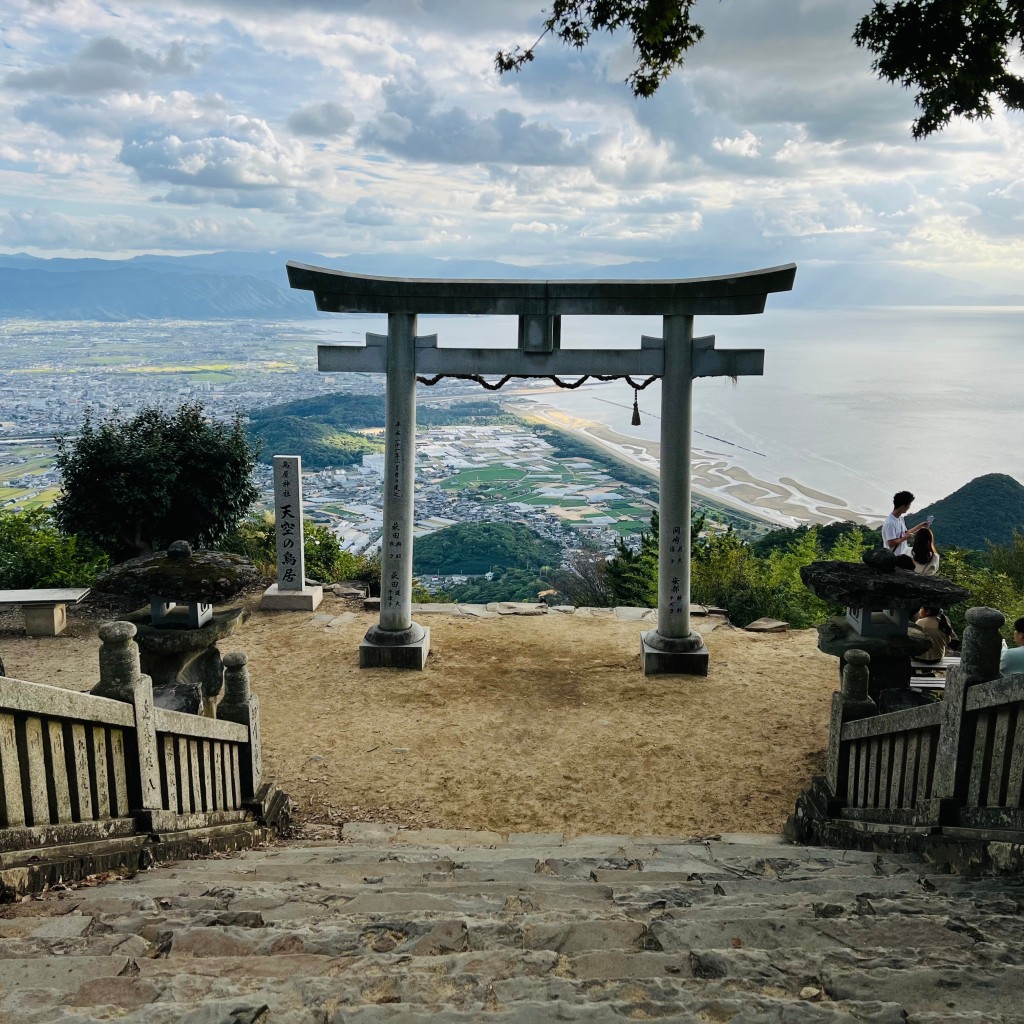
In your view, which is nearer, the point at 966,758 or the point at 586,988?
the point at 586,988

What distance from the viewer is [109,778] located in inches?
165

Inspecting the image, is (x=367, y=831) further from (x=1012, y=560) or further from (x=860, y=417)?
(x=860, y=417)

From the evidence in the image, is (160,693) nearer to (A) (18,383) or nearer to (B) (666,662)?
(B) (666,662)

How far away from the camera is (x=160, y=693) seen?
20.8 ft

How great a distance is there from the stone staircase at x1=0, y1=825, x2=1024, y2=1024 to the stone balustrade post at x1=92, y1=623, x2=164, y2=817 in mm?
404

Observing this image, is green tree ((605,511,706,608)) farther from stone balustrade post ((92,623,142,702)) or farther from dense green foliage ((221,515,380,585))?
stone balustrade post ((92,623,142,702))

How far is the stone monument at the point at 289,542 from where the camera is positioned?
481 inches

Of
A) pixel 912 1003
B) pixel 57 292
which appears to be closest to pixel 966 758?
pixel 912 1003

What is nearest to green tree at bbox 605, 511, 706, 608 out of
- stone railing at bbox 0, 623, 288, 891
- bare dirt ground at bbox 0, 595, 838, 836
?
bare dirt ground at bbox 0, 595, 838, 836

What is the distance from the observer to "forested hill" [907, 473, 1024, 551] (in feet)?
81.0

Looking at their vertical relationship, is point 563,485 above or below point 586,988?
below

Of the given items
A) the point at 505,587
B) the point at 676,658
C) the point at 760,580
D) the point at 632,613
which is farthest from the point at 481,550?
the point at 676,658

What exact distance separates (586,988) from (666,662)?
7227 mm

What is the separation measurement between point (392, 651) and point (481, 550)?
573 inches
